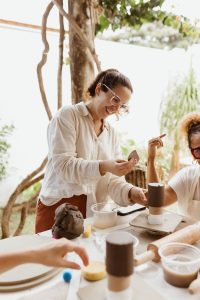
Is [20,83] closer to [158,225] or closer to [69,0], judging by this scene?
[69,0]

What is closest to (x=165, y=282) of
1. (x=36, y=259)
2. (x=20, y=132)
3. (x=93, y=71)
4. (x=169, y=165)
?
(x=36, y=259)

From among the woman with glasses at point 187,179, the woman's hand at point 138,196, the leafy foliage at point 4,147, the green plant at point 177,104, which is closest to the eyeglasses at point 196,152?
the woman with glasses at point 187,179

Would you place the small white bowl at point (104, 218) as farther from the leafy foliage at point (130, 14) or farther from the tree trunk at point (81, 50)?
the leafy foliage at point (130, 14)

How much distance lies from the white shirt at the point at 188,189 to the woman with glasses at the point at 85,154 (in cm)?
33

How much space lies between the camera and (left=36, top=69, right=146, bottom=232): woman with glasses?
1.85m

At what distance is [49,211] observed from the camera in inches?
81.2

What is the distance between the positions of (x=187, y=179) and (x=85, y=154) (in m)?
0.75

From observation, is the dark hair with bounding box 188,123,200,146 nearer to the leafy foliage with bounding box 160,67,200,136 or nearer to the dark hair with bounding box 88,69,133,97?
the dark hair with bounding box 88,69,133,97

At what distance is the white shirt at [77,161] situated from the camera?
183 centimetres

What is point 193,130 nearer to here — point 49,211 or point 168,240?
point 168,240

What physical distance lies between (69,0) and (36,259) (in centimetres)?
262

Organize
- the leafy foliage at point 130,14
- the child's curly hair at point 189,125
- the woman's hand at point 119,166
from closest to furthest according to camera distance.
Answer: the woman's hand at point 119,166
the child's curly hair at point 189,125
the leafy foliage at point 130,14

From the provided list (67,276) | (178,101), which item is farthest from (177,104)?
(67,276)

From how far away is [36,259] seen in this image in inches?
38.7
